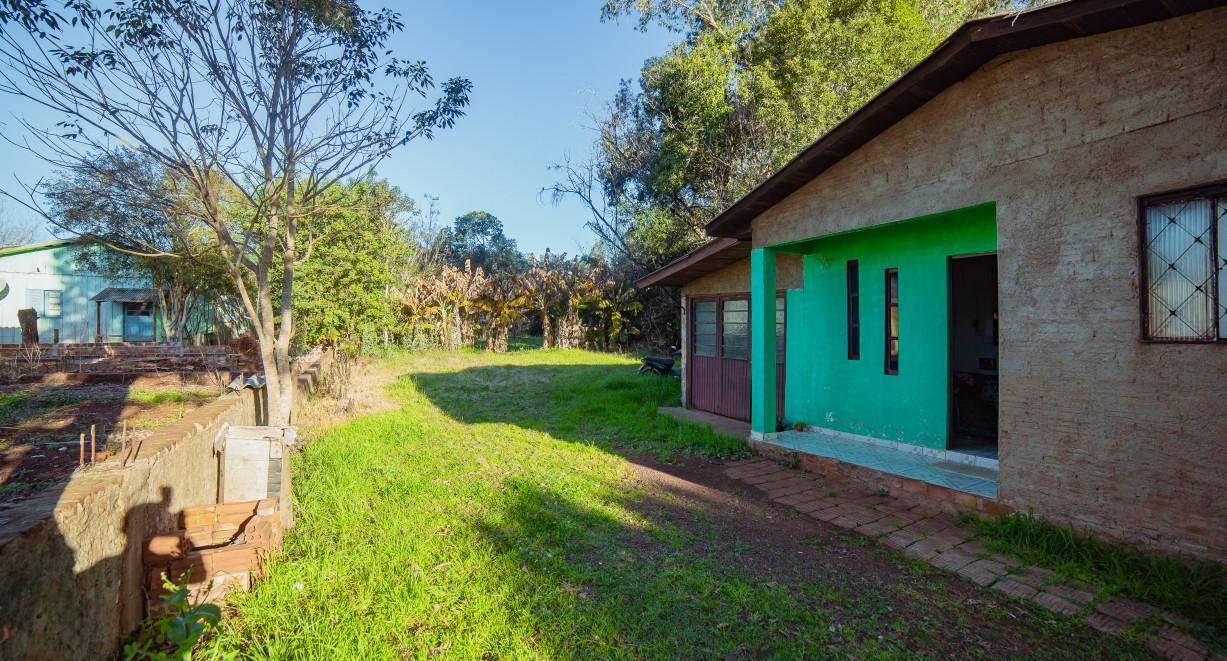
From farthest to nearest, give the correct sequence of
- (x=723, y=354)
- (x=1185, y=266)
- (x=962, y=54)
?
(x=723, y=354) < (x=962, y=54) < (x=1185, y=266)

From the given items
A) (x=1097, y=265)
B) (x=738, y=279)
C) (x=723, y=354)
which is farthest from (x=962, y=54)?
(x=723, y=354)

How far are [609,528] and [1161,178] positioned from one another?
4.64 meters

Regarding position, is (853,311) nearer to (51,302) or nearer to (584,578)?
(584,578)

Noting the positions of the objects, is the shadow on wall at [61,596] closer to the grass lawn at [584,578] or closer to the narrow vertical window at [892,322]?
the grass lawn at [584,578]

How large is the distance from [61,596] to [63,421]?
19.4ft

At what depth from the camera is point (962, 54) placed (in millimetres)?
4410

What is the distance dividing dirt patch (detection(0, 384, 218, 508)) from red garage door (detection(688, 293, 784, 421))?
7219 millimetres

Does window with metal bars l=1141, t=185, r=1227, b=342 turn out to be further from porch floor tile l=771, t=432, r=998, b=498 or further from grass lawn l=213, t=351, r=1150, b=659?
grass lawn l=213, t=351, r=1150, b=659

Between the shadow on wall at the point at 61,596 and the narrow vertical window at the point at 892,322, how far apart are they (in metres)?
6.85

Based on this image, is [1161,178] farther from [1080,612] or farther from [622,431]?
[622,431]

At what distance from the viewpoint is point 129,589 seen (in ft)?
9.09

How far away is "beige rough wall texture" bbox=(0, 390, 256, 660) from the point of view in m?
1.91

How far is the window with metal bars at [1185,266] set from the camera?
3.39 m

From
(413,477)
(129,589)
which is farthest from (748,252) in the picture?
(129,589)
